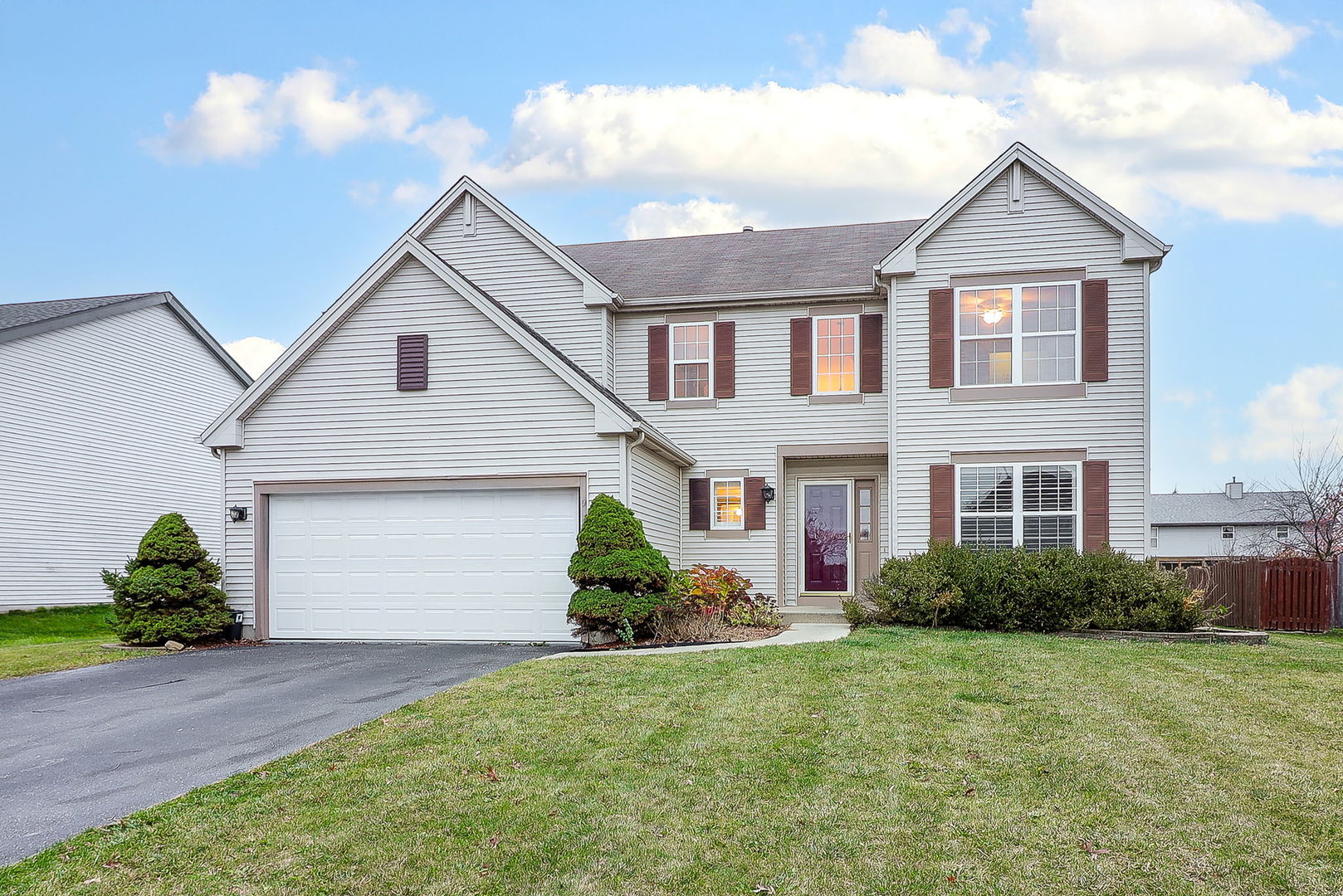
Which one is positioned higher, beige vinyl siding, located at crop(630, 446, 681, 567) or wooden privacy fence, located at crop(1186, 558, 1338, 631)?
beige vinyl siding, located at crop(630, 446, 681, 567)

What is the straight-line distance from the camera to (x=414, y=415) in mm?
15539

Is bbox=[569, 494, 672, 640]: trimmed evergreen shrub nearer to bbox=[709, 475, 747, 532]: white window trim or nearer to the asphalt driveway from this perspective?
the asphalt driveway

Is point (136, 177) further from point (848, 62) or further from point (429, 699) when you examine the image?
point (429, 699)

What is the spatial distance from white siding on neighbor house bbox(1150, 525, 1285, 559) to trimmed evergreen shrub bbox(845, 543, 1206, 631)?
35.7 metres

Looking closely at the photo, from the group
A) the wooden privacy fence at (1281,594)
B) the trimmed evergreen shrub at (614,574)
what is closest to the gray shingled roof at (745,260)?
the trimmed evergreen shrub at (614,574)

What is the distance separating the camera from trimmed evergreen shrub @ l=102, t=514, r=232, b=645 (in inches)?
579

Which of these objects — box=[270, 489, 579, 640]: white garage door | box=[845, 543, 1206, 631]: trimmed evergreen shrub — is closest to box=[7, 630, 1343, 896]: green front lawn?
box=[845, 543, 1206, 631]: trimmed evergreen shrub

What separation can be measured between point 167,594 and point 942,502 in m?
11.6

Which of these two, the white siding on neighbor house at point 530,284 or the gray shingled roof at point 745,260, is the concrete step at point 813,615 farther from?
the gray shingled roof at point 745,260

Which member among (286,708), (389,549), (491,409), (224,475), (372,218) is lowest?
(286,708)

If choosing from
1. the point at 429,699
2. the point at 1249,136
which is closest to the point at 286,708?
the point at 429,699

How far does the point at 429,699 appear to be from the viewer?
934cm

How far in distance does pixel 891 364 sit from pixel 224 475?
10597 millimetres

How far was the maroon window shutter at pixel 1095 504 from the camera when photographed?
1548 centimetres
